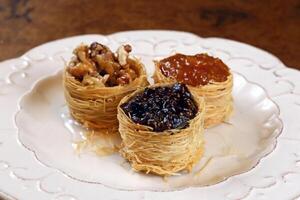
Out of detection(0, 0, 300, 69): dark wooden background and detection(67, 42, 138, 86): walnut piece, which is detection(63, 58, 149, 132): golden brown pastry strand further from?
detection(0, 0, 300, 69): dark wooden background

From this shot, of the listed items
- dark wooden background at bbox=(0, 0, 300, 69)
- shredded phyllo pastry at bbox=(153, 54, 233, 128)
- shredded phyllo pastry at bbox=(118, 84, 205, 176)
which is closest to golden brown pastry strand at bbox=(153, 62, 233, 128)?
shredded phyllo pastry at bbox=(153, 54, 233, 128)

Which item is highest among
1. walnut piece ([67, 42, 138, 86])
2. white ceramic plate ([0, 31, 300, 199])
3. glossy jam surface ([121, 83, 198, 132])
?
glossy jam surface ([121, 83, 198, 132])

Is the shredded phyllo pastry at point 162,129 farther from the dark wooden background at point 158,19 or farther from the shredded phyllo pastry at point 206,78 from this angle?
the dark wooden background at point 158,19

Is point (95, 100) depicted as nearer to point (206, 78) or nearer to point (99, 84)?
point (99, 84)

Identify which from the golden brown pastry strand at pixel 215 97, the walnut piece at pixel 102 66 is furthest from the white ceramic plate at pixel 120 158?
the walnut piece at pixel 102 66

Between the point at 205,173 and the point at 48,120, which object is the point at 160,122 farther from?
the point at 48,120

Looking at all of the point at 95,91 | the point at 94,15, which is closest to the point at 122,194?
the point at 95,91
